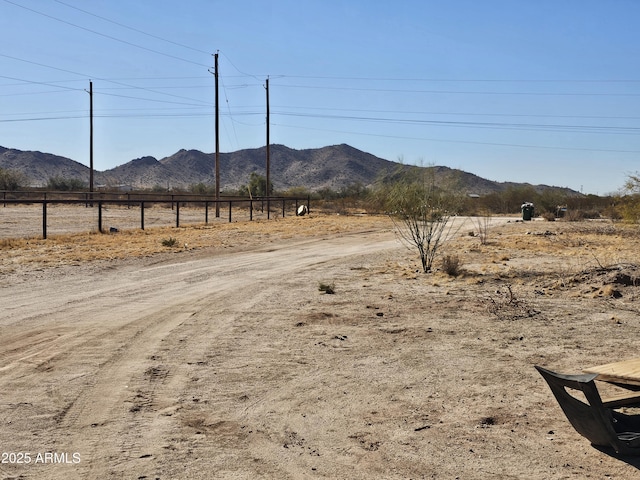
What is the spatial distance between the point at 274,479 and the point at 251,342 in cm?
469

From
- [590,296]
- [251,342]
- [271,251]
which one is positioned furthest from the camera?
[271,251]

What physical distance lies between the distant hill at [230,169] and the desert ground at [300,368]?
15112cm

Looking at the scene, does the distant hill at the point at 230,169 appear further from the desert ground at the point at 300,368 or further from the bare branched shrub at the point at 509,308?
the bare branched shrub at the point at 509,308

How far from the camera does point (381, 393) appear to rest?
25.3ft

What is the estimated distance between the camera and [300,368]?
8.70m

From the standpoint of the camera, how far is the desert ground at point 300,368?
5812 millimetres

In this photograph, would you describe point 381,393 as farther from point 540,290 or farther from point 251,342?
point 540,290

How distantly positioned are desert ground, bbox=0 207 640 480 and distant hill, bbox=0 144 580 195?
151 metres

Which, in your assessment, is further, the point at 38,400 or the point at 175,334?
the point at 175,334

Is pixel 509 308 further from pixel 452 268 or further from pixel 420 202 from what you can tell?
pixel 420 202

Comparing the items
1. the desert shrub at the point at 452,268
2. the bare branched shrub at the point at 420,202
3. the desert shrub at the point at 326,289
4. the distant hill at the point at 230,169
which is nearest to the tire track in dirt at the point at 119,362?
the desert shrub at the point at 326,289

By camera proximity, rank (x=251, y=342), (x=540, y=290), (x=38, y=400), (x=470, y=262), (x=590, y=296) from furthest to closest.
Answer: (x=470, y=262) → (x=540, y=290) → (x=590, y=296) → (x=251, y=342) → (x=38, y=400)

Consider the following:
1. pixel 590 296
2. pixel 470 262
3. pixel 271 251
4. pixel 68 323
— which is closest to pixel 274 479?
pixel 68 323

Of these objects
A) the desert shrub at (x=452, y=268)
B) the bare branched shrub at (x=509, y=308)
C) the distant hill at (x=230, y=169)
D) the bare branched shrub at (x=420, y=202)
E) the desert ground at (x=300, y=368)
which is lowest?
the desert ground at (x=300, y=368)
